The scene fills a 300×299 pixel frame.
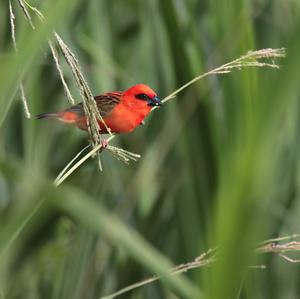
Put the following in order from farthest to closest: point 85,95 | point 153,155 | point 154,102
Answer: point 153,155
point 154,102
point 85,95

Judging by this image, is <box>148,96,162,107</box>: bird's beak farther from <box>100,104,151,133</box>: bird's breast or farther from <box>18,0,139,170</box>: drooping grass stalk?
<box>18,0,139,170</box>: drooping grass stalk

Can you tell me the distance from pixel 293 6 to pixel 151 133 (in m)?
0.53

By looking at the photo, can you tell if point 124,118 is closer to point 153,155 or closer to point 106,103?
point 106,103

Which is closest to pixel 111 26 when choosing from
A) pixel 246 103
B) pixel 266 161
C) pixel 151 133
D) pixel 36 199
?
pixel 151 133

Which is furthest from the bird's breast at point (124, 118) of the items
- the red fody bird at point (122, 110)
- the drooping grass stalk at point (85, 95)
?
the drooping grass stalk at point (85, 95)

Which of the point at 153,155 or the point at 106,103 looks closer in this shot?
the point at 106,103

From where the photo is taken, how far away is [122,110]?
129 cm

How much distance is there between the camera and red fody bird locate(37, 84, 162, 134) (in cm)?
119

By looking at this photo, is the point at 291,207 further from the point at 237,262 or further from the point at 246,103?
the point at 237,262

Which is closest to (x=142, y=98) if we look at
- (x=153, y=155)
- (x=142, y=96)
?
(x=142, y=96)

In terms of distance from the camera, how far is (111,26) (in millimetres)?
2416

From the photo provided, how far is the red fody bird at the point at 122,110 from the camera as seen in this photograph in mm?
1188

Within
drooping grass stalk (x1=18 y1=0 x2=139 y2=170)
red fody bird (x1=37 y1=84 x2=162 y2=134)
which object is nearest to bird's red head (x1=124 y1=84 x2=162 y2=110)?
red fody bird (x1=37 y1=84 x2=162 y2=134)

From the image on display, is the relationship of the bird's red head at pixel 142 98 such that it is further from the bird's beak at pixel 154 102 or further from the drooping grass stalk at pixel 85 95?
the drooping grass stalk at pixel 85 95
